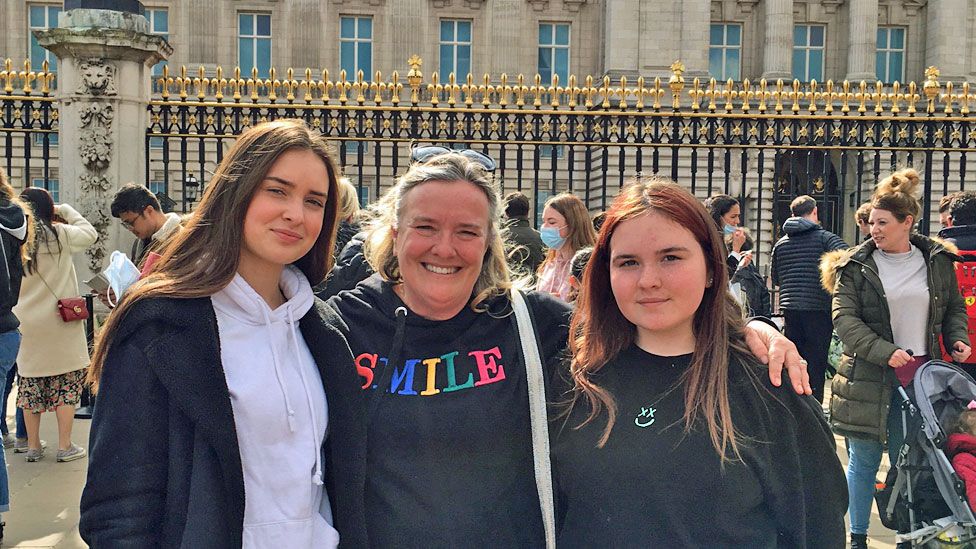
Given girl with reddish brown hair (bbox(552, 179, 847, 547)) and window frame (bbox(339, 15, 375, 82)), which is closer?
girl with reddish brown hair (bbox(552, 179, 847, 547))

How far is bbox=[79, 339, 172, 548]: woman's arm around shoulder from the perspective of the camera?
1.88 meters

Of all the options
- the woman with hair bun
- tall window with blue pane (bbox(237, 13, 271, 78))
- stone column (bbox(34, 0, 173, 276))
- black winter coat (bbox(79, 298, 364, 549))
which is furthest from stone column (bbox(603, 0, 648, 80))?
black winter coat (bbox(79, 298, 364, 549))

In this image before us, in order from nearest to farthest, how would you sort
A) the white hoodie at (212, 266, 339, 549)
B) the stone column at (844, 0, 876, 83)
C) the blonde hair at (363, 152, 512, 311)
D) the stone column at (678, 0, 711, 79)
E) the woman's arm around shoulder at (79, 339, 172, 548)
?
the woman's arm around shoulder at (79, 339, 172, 548) < the white hoodie at (212, 266, 339, 549) < the blonde hair at (363, 152, 512, 311) < the stone column at (678, 0, 711, 79) < the stone column at (844, 0, 876, 83)

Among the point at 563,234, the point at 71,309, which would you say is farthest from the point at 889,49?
the point at 71,309

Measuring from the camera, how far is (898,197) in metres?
4.72

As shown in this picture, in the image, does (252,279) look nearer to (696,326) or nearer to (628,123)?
(696,326)

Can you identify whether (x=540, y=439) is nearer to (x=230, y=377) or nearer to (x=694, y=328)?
(x=694, y=328)

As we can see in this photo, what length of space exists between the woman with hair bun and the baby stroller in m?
0.36

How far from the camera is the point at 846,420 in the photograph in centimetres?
471

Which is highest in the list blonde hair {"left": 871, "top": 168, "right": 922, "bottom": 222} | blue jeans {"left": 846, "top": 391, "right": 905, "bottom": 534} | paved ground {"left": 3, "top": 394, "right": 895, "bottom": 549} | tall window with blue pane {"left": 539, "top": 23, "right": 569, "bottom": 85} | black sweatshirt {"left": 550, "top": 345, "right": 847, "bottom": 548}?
tall window with blue pane {"left": 539, "top": 23, "right": 569, "bottom": 85}

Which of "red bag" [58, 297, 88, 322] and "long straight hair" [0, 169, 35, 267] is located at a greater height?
"long straight hair" [0, 169, 35, 267]

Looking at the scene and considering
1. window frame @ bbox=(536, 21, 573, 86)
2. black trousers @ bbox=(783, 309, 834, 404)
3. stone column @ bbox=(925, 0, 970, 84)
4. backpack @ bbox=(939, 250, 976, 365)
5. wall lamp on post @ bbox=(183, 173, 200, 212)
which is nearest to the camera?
backpack @ bbox=(939, 250, 976, 365)

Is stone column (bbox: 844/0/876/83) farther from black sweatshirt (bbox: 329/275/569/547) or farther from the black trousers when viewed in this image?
black sweatshirt (bbox: 329/275/569/547)

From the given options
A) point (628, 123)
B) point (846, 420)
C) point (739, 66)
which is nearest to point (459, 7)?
point (739, 66)
